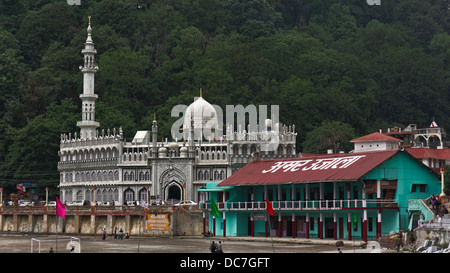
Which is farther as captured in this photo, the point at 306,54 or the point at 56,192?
the point at 306,54

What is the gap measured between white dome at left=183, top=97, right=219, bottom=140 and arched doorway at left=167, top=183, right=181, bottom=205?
26.1ft

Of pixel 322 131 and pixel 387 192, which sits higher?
pixel 322 131

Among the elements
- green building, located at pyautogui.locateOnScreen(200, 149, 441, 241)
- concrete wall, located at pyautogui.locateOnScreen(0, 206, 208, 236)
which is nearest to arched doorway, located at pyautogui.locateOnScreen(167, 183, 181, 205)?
concrete wall, located at pyautogui.locateOnScreen(0, 206, 208, 236)

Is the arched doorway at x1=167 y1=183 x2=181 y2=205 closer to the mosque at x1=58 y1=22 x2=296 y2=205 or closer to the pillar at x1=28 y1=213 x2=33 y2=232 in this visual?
the mosque at x1=58 y1=22 x2=296 y2=205

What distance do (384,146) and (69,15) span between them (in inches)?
3072

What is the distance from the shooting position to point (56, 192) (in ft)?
407

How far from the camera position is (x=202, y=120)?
4547 inches

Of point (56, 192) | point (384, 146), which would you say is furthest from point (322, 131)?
point (56, 192)

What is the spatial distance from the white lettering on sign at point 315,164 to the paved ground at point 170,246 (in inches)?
286

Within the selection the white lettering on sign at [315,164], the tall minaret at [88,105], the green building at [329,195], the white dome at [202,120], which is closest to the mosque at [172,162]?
the white dome at [202,120]

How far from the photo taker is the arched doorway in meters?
108
